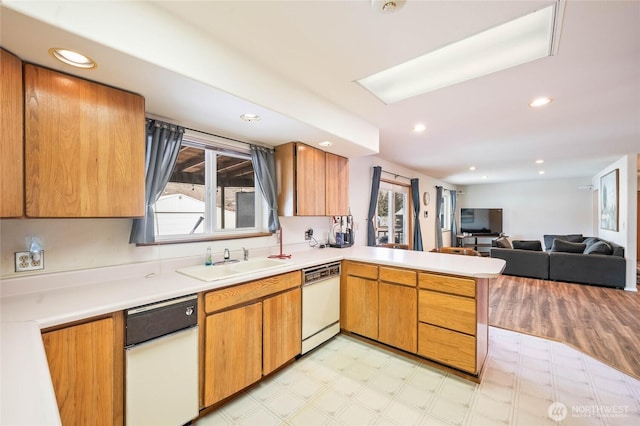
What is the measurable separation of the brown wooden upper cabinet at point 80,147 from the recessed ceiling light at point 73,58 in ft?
0.43

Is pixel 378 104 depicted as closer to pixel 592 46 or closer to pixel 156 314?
pixel 592 46

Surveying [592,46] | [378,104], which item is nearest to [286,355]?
[378,104]

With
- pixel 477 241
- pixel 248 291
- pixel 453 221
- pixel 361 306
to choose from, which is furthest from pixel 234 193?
pixel 477 241

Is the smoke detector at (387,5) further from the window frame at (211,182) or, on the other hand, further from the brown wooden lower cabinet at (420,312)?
the brown wooden lower cabinet at (420,312)

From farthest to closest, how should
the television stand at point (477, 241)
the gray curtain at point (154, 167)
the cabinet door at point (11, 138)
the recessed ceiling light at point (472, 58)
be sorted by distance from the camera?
the television stand at point (477, 241)
the gray curtain at point (154, 167)
the recessed ceiling light at point (472, 58)
the cabinet door at point (11, 138)

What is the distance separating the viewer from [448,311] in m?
2.16

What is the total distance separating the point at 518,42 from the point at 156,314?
2.79m

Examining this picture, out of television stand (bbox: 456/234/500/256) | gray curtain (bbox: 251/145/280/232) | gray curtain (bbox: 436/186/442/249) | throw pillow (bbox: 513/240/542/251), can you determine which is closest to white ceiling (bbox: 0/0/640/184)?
gray curtain (bbox: 251/145/280/232)

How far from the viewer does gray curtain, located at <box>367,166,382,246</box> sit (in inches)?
170

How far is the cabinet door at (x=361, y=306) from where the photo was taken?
2613mm

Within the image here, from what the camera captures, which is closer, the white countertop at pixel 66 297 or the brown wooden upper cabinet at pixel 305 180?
the white countertop at pixel 66 297

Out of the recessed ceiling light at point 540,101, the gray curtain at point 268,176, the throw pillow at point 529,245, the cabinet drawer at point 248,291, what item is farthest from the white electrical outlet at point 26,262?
the throw pillow at point 529,245

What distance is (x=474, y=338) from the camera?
2055 millimetres

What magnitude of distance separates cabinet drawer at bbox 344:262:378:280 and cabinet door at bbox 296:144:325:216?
26.6 inches
